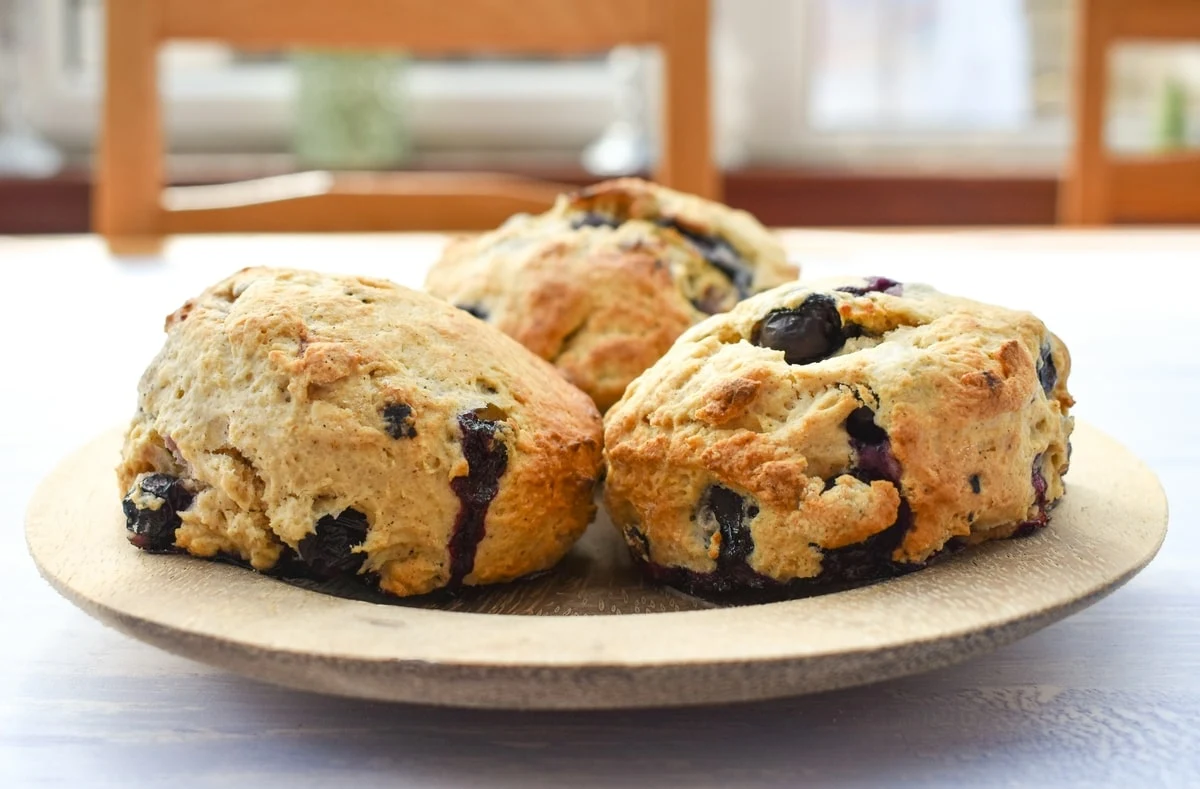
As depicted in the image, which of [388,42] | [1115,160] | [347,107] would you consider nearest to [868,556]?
[388,42]

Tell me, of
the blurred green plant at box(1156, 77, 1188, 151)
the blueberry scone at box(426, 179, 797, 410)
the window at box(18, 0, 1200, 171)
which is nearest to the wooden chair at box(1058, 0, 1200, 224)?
the blurred green plant at box(1156, 77, 1188, 151)

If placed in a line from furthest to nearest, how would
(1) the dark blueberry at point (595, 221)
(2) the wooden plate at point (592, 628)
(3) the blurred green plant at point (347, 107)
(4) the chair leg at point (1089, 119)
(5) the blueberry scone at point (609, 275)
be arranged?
(3) the blurred green plant at point (347, 107) < (4) the chair leg at point (1089, 119) < (1) the dark blueberry at point (595, 221) < (5) the blueberry scone at point (609, 275) < (2) the wooden plate at point (592, 628)

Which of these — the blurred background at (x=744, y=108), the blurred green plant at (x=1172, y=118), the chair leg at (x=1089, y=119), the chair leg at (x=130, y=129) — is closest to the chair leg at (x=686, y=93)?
the chair leg at (x=1089, y=119)

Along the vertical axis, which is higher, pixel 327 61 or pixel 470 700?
pixel 327 61

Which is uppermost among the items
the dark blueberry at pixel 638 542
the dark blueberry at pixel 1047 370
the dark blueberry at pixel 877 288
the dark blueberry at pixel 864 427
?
the dark blueberry at pixel 877 288

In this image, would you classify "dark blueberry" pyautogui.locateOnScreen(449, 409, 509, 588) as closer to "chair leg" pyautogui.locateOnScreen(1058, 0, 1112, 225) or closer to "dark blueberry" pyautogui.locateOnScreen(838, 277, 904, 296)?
"dark blueberry" pyautogui.locateOnScreen(838, 277, 904, 296)

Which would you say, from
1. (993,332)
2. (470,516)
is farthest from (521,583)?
(993,332)

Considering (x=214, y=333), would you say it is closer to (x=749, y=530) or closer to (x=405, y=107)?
(x=749, y=530)

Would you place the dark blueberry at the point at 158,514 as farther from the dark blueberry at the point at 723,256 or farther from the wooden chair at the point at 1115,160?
the wooden chair at the point at 1115,160
